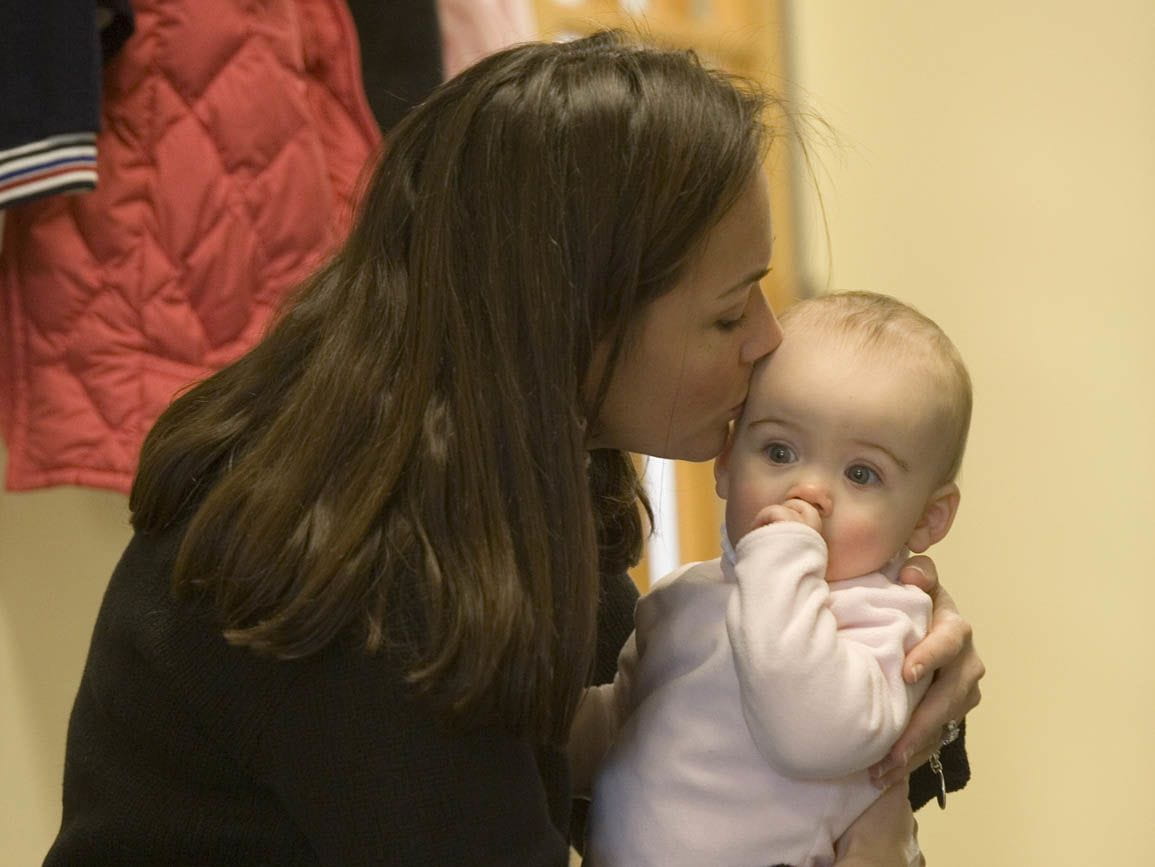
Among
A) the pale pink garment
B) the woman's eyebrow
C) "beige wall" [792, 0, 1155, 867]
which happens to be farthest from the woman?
"beige wall" [792, 0, 1155, 867]

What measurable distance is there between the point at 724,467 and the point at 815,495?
118 millimetres

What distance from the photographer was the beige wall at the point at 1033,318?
247cm

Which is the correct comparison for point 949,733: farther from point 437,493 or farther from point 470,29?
point 470,29

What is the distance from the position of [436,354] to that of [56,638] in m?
0.81

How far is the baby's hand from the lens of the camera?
1.08 metres

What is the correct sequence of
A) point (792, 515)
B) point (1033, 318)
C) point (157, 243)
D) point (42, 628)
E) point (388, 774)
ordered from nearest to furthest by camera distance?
point (388, 774)
point (792, 515)
point (157, 243)
point (42, 628)
point (1033, 318)

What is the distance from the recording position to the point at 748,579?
104 cm

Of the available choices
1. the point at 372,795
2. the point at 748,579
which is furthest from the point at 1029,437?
the point at 372,795


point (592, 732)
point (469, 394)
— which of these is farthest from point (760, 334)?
point (592, 732)

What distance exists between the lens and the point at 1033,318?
8.29 ft

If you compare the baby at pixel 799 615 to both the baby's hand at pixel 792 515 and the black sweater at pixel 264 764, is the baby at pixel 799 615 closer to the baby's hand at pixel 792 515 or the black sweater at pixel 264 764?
the baby's hand at pixel 792 515

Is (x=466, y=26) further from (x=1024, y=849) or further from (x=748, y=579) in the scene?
(x=1024, y=849)

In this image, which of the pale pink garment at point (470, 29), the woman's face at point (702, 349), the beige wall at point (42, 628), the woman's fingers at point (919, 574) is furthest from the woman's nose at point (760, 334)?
the beige wall at point (42, 628)

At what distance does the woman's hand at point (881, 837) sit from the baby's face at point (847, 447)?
0.19 m
